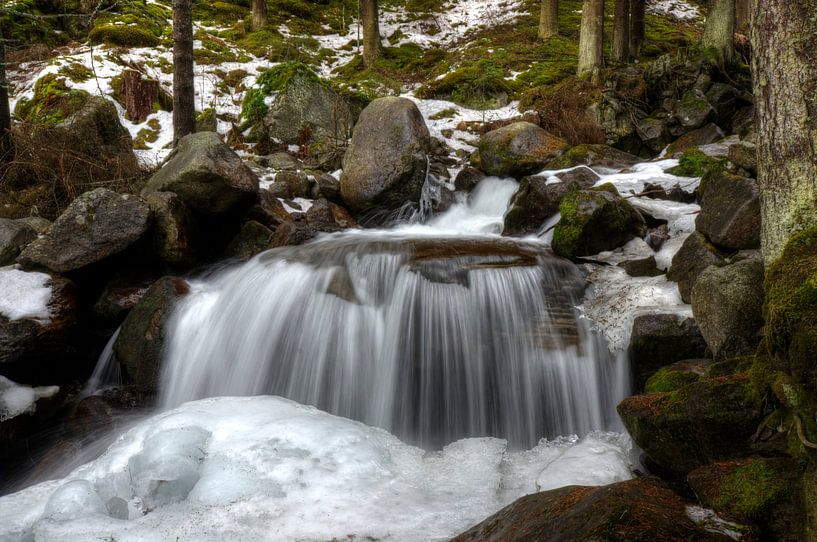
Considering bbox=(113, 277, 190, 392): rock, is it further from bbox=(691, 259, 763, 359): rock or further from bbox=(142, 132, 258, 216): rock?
bbox=(691, 259, 763, 359): rock

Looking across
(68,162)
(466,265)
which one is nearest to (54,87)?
(68,162)

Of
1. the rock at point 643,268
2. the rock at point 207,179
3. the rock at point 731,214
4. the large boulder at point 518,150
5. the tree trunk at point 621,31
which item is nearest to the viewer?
the rock at point 731,214

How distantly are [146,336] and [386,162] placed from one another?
15.5 feet

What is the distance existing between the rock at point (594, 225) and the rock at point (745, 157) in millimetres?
Result: 1158

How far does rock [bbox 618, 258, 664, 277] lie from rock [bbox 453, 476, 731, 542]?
3546mm

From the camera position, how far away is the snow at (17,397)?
4719 mm

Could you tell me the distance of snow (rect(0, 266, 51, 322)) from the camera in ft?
16.5

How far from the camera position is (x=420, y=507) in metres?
2.69

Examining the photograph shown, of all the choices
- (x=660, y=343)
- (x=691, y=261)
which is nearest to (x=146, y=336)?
(x=660, y=343)

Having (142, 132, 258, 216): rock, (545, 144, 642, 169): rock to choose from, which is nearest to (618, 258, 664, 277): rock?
(545, 144, 642, 169): rock

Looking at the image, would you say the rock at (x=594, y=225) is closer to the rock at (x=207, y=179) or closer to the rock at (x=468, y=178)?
the rock at (x=468, y=178)

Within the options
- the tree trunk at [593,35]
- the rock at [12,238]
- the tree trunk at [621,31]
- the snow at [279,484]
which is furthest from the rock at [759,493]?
the tree trunk at [621,31]

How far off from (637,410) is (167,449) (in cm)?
277

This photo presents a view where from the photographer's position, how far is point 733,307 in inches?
127
